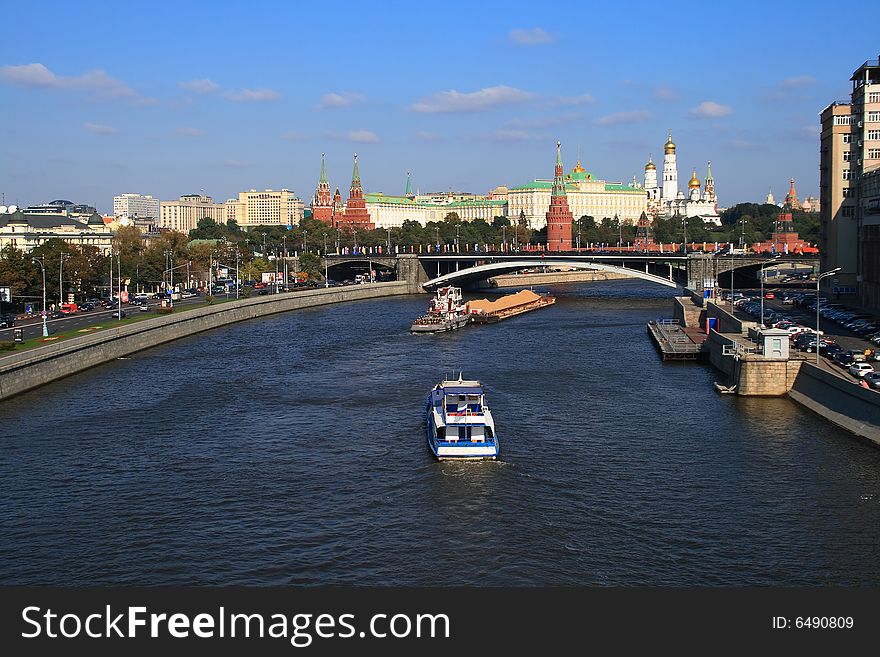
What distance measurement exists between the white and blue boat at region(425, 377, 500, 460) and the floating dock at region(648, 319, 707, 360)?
23.1 metres

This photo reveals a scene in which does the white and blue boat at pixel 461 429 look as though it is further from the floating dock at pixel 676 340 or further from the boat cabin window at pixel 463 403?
the floating dock at pixel 676 340

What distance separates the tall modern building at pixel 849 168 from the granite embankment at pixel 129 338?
4385 centimetres

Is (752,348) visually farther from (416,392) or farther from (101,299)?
(101,299)

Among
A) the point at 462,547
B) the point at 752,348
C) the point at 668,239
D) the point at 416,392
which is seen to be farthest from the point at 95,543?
the point at 668,239

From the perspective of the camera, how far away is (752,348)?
4766cm

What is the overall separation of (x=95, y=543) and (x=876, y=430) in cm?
2424

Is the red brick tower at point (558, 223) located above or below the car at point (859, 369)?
above

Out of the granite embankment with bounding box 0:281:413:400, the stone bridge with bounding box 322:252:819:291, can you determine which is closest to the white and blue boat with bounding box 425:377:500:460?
the granite embankment with bounding box 0:281:413:400

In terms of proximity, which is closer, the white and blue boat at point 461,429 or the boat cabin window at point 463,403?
the white and blue boat at point 461,429

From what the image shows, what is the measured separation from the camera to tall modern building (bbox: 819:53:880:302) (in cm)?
7125

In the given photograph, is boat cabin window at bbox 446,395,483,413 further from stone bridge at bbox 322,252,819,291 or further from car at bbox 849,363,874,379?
stone bridge at bbox 322,252,819,291

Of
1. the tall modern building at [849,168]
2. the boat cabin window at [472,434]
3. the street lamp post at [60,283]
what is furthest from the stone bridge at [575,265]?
the boat cabin window at [472,434]

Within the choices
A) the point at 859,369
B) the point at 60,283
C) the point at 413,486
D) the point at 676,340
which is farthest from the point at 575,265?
the point at 413,486

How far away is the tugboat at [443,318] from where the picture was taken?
73.9 m
